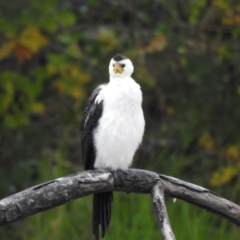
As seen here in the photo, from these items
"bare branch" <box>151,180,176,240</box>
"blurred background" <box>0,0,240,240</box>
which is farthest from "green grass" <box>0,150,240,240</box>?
"bare branch" <box>151,180,176,240</box>

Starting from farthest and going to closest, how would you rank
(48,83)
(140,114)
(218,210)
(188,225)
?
(48,83)
(188,225)
(140,114)
(218,210)

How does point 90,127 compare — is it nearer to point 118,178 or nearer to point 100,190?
point 118,178

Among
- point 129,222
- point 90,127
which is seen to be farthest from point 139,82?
point 90,127

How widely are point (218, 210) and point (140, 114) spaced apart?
0.93m

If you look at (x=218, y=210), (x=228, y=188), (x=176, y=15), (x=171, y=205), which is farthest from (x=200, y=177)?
(x=218, y=210)

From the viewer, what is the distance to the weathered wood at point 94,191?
3.51 meters

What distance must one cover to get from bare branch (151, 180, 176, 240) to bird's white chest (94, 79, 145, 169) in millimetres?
713

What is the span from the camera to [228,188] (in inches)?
314

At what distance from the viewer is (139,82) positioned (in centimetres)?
758

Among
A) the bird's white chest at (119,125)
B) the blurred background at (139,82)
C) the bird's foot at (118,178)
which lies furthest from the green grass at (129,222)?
the bird's foot at (118,178)

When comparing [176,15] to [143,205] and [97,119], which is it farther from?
[97,119]

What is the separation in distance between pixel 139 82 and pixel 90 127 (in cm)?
285

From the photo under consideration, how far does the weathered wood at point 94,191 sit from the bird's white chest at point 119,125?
44 centimetres

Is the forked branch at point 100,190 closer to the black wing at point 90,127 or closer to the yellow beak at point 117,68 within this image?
the black wing at point 90,127
